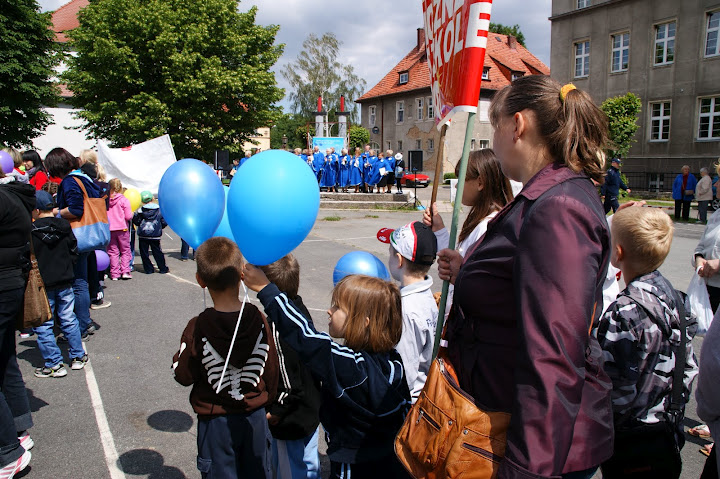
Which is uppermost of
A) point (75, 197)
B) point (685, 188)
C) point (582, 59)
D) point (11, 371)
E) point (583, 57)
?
point (583, 57)

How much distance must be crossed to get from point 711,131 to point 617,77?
568 centimetres

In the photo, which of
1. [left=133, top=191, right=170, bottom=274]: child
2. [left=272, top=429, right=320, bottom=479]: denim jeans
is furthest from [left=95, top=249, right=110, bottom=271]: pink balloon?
[left=272, top=429, right=320, bottom=479]: denim jeans

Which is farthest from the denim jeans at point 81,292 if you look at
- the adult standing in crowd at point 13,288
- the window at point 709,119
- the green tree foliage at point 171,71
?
the window at point 709,119

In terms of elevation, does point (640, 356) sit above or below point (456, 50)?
below

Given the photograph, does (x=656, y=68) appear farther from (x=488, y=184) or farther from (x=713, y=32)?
(x=488, y=184)

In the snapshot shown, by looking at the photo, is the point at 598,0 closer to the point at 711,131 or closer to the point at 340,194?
the point at 711,131

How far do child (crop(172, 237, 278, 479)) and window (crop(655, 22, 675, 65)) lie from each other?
28908mm

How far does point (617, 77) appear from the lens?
26844 mm

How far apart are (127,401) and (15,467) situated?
106 centimetres

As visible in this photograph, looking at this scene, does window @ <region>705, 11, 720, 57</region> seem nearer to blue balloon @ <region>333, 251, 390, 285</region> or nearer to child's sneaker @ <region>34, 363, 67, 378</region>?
blue balloon @ <region>333, 251, 390, 285</region>

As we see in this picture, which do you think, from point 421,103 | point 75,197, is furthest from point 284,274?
point 421,103

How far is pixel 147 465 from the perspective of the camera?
317cm

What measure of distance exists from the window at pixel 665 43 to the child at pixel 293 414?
1133 inches

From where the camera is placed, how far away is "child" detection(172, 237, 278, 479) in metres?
2.34
